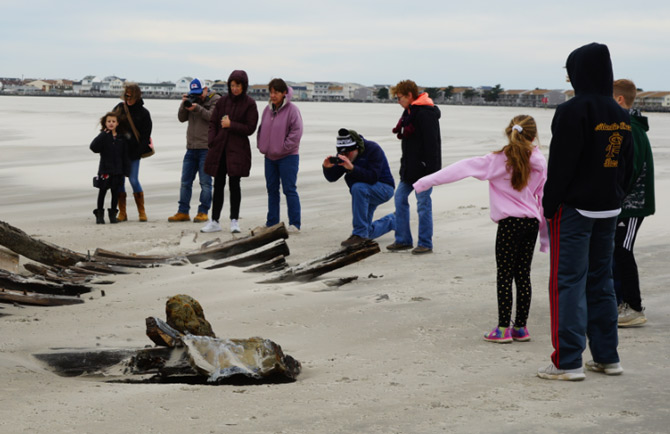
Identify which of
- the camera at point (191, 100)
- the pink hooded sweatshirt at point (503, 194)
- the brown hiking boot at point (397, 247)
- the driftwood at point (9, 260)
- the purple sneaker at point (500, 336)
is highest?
the camera at point (191, 100)

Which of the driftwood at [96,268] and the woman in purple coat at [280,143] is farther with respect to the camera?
the woman in purple coat at [280,143]

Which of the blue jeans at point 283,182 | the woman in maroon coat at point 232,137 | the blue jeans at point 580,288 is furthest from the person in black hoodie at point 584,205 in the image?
the woman in maroon coat at point 232,137

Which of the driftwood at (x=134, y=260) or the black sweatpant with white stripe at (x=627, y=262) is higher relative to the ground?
the black sweatpant with white stripe at (x=627, y=262)

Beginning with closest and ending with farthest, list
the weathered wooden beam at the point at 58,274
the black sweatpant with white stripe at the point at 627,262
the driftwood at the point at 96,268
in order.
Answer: the black sweatpant with white stripe at the point at 627,262, the weathered wooden beam at the point at 58,274, the driftwood at the point at 96,268

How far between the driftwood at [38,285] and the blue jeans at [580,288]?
4.15m

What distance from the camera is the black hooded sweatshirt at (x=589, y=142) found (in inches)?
180

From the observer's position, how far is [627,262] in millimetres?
6094

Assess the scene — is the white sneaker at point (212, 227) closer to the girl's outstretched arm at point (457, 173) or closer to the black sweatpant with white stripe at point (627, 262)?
the girl's outstretched arm at point (457, 173)

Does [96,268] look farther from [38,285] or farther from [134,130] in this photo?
[134,130]

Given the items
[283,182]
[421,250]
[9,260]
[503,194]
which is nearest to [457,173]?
[503,194]

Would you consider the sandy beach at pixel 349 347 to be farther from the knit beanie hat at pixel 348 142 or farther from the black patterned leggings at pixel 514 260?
the knit beanie hat at pixel 348 142

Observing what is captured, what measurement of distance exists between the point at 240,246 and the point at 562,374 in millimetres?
4464

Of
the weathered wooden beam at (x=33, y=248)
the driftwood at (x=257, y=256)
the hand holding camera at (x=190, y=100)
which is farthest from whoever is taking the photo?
the hand holding camera at (x=190, y=100)

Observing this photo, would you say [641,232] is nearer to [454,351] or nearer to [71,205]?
[454,351]
